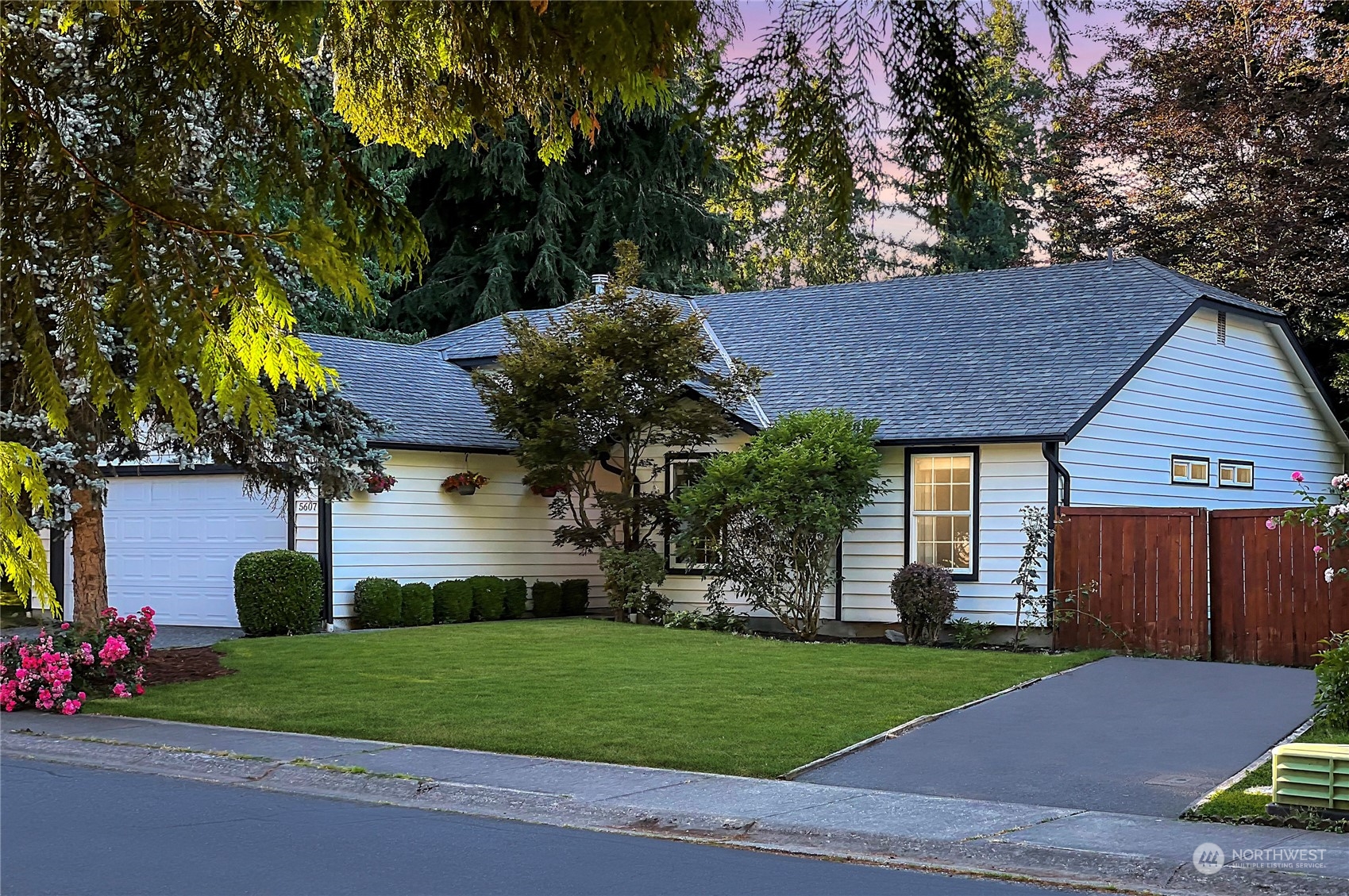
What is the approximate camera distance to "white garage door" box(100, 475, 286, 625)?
68.3ft

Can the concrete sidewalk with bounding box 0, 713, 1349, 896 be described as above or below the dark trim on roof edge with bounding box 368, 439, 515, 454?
below

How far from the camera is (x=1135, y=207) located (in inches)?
1203

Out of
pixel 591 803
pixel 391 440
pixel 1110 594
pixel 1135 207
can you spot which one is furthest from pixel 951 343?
pixel 591 803

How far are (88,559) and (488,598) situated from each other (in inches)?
300

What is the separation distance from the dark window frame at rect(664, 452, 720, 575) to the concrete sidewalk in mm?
10139

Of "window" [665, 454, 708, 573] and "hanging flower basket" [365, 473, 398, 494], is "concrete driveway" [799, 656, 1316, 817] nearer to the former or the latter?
"window" [665, 454, 708, 573]

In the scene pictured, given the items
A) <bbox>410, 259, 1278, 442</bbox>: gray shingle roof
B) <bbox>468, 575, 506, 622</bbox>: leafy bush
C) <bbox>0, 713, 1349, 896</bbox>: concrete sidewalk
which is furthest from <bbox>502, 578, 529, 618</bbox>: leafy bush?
<bbox>0, 713, 1349, 896</bbox>: concrete sidewalk

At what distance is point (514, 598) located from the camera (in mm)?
22375

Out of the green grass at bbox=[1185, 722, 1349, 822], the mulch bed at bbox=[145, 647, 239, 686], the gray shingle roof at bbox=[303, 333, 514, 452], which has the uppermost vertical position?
the gray shingle roof at bbox=[303, 333, 514, 452]

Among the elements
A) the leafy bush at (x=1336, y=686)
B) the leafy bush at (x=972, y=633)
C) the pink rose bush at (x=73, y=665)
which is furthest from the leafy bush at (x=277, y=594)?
the leafy bush at (x=1336, y=686)

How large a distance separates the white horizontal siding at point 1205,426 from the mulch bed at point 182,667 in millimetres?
10557

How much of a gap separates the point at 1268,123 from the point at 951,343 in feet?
32.8

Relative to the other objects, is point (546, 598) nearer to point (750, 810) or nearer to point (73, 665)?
point (73, 665)

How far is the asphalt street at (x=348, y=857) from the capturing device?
22.9ft
